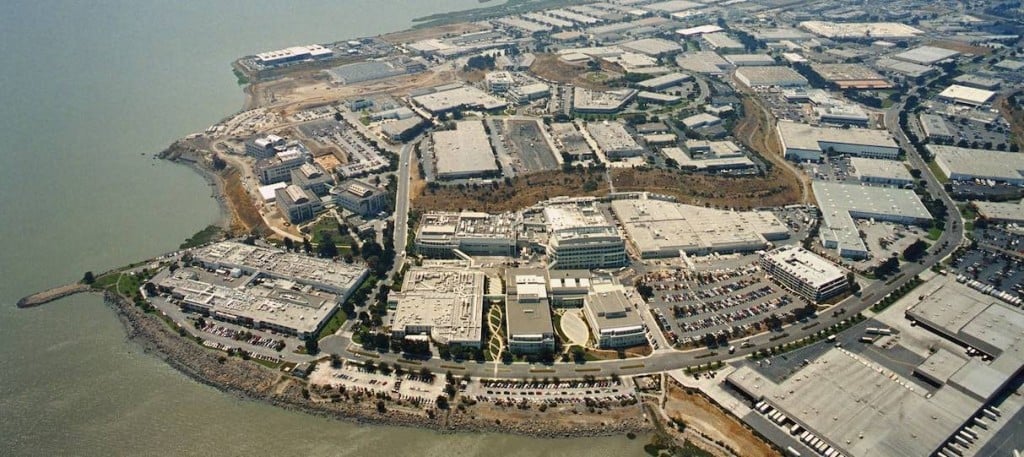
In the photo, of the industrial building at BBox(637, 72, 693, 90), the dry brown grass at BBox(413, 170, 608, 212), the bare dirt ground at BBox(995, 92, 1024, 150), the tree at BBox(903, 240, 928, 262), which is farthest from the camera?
the industrial building at BBox(637, 72, 693, 90)

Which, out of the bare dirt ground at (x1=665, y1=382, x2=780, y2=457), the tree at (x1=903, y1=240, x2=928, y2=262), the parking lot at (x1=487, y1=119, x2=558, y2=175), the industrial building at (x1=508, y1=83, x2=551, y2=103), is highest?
the industrial building at (x1=508, y1=83, x2=551, y2=103)

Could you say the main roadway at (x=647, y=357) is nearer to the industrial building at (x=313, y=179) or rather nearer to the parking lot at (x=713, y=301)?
the parking lot at (x=713, y=301)

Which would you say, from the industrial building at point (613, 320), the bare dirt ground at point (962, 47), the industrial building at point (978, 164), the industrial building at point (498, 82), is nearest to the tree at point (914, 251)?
the industrial building at point (978, 164)

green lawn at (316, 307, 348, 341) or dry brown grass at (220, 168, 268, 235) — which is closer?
green lawn at (316, 307, 348, 341)

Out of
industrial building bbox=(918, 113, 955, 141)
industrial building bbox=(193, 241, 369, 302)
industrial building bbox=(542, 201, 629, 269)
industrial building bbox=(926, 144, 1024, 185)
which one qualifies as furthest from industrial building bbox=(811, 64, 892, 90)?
industrial building bbox=(193, 241, 369, 302)

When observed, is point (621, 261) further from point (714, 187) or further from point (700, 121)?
point (700, 121)

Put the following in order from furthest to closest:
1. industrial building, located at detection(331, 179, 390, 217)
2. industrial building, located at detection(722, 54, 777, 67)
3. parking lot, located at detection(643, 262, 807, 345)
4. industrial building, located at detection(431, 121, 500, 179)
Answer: industrial building, located at detection(722, 54, 777, 67), industrial building, located at detection(431, 121, 500, 179), industrial building, located at detection(331, 179, 390, 217), parking lot, located at detection(643, 262, 807, 345)

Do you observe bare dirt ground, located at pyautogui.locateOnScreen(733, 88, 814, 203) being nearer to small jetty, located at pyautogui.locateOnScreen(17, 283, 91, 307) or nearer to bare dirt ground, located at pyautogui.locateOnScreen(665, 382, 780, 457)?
bare dirt ground, located at pyautogui.locateOnScreen(665, 382, 780, 457)
